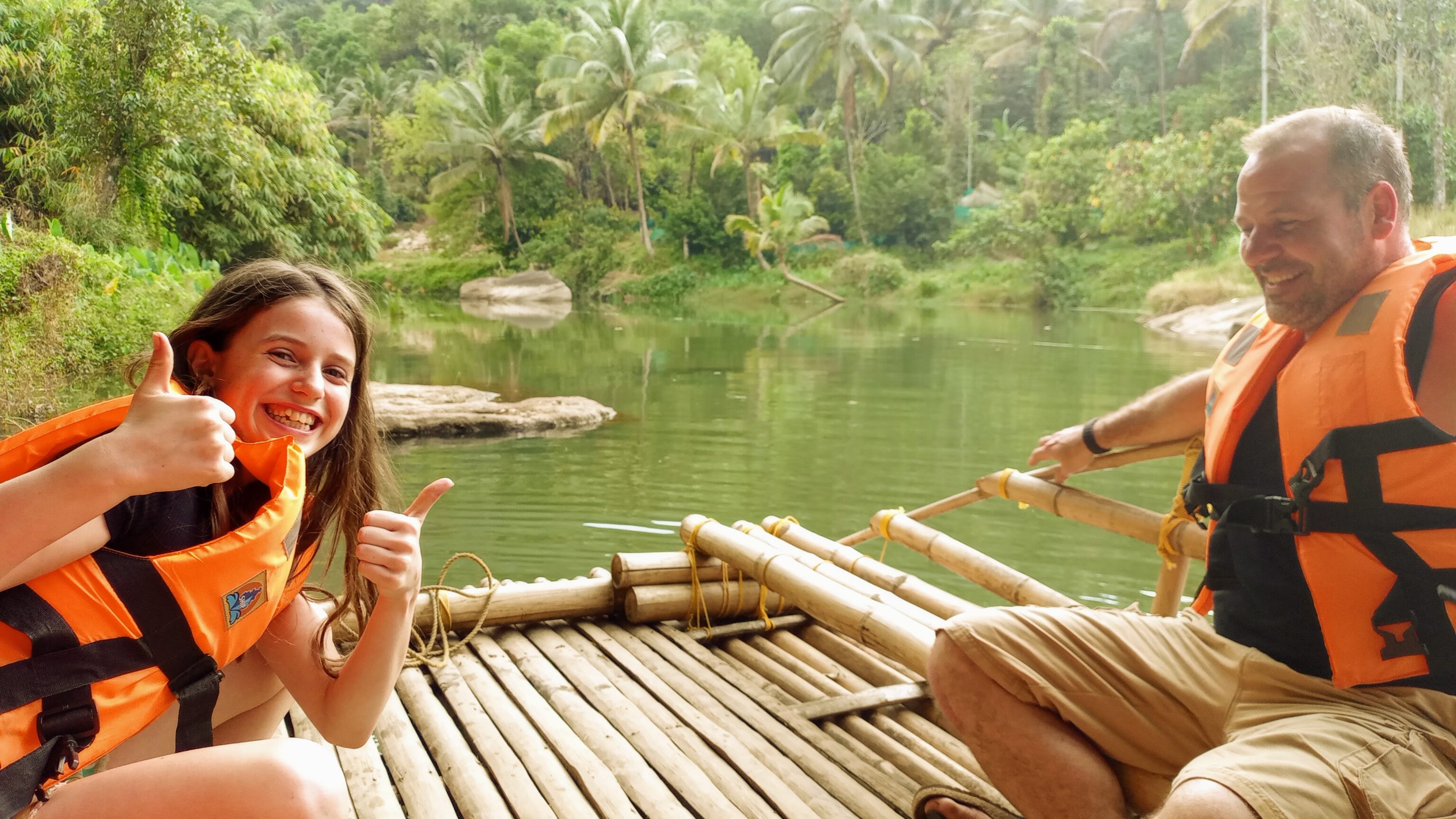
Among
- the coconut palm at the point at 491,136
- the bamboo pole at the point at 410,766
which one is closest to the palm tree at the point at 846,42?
the coconut palm at the point at 491,136

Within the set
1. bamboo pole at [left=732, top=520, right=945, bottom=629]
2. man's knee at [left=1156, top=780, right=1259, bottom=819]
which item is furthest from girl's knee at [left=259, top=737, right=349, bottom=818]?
bamboo pole at [left=732, top=520, right=945, bottom=629]

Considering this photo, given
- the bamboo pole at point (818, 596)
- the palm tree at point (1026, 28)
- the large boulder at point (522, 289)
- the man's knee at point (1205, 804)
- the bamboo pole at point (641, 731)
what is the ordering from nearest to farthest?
the man's knee at point (1205, 804) < the bamboo pole at point (641, 731) < the bamboo pole at point (818, 596) < the large boulder at point (522, 289) < the palm tree at point (1026, 28)

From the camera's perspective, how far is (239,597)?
4.58 feet

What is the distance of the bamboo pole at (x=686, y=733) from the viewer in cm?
223

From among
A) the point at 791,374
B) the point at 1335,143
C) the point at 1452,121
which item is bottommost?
the point at 791,374

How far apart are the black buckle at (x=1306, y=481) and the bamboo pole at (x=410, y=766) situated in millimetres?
1729

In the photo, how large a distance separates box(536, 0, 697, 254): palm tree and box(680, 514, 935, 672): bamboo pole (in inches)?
1110

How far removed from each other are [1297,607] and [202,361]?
6.10 ft

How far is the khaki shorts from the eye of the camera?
61.3 inches

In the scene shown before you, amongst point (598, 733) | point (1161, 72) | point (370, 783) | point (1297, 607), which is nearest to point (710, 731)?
point (598, 733)

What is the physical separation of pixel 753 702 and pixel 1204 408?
4.50 ft

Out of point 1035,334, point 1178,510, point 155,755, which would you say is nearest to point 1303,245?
point 1178,510

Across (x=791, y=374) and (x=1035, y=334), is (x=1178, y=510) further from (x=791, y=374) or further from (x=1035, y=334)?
(x=1035, y=334)

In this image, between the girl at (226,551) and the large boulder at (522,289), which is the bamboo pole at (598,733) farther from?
the large boulder at (522,289)
